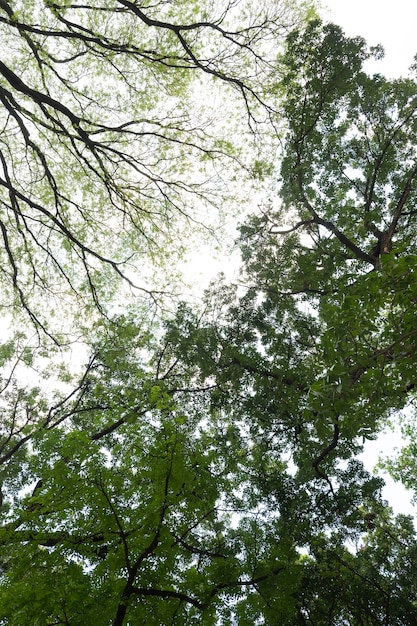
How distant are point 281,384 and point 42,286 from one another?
21.3 feet

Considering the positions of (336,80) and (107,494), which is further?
(336,80)

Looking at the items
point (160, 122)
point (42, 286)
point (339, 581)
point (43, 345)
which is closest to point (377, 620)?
point (339, 581)

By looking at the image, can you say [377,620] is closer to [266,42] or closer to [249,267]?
[249,267]

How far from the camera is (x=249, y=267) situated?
865 cm

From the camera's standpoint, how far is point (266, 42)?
7.29 meters

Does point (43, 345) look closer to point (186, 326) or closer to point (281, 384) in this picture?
point (186, 326)

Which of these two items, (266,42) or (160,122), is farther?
(160,122)

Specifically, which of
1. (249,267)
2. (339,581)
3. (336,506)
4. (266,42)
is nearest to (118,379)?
(249,267)

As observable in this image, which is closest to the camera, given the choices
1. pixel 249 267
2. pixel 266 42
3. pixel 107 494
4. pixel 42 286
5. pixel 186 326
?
pixel 107 494

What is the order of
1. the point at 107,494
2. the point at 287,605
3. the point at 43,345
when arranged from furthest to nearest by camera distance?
the point at 43,345 < the point at 287,605 < the point at 107,494

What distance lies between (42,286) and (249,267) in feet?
17.5

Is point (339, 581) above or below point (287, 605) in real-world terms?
above

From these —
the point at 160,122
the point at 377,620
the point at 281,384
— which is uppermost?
the point at 160,122

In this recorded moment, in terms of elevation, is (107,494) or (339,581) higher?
(339,581)
